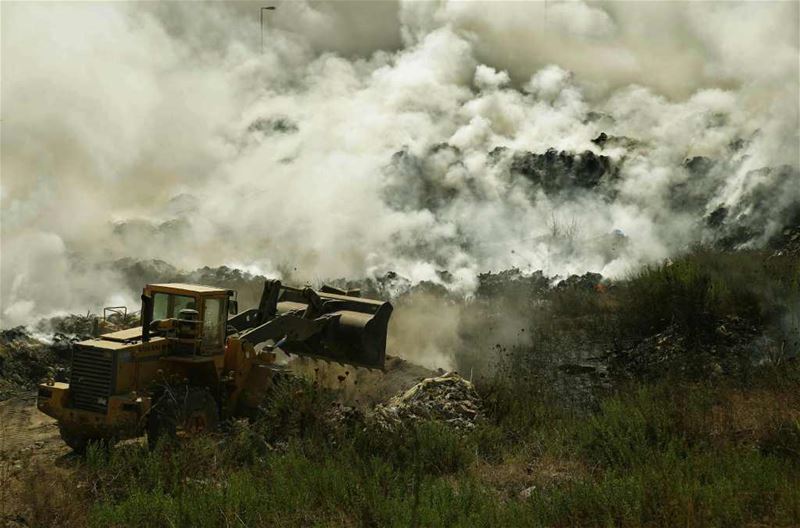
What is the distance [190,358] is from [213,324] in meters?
0.63

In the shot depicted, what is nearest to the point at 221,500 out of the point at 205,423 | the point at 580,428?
the point at 205,423

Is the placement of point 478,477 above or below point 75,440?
below

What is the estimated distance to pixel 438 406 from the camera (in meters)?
10.6

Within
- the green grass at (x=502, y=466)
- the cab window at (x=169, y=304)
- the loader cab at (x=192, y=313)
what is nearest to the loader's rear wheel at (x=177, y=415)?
the green grass at (x=502, y=466)

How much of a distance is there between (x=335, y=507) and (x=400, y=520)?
0.73m

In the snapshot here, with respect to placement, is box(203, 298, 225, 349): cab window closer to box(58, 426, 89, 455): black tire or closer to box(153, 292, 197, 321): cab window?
box(153, 292, 197, 321): cab window

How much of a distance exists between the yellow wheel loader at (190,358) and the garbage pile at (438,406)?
1.24 metres

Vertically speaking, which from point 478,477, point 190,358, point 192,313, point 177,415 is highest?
point 192,313

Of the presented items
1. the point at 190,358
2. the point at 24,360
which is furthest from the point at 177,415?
the point at 24,360

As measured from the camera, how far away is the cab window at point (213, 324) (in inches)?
413

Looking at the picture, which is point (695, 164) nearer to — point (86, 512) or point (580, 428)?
point (580, 428)

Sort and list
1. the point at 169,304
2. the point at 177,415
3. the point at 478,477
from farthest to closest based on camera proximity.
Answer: the point at 169,304, the point at 177,415, the point at 478,477

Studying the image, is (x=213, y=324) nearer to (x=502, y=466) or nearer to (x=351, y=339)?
(x=351, y=339)

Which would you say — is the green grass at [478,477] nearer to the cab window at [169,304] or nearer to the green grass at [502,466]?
the green grass at [502,466]
